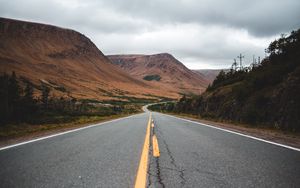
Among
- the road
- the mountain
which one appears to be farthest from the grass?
the mountain

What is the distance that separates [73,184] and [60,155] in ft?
7.07

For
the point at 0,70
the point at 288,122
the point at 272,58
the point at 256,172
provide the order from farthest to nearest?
the point at 0,70, the point at 272,58, the point at 288,122, the point at 256,172

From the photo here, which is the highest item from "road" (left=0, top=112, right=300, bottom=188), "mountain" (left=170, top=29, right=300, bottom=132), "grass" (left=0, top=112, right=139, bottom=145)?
"mountain" (left=170, top=29, right=300, bottom=132)

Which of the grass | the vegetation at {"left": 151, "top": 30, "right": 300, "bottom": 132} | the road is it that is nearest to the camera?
the road

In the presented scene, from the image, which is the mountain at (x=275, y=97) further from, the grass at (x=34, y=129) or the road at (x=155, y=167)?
the grass at (x=34, y=129)

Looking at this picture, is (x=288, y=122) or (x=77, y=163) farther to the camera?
(x=288, y=122)

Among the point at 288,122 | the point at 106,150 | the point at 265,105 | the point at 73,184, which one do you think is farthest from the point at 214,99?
the point at 73,184

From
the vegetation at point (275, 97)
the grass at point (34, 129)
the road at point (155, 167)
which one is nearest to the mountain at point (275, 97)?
the vegetation at point (275, 97)

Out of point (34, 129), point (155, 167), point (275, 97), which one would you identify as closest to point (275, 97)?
point (275, 97)

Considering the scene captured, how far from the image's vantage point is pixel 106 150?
19.7 ft

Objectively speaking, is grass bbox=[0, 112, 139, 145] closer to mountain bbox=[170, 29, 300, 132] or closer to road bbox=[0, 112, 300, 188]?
road bbox=[0, 112, 300, 188]

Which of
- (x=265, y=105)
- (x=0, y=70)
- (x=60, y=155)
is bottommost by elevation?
(x=60, y=155)

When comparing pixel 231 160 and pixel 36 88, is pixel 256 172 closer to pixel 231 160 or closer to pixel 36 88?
pixel 231 160

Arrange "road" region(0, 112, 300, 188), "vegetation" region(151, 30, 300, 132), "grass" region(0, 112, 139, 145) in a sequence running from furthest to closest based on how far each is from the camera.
Result: "vegetation" region(151, 30, 300, 132) → "grass" region(0, 112, 139, 145) → "road" region(0, 112, 300, 188)
